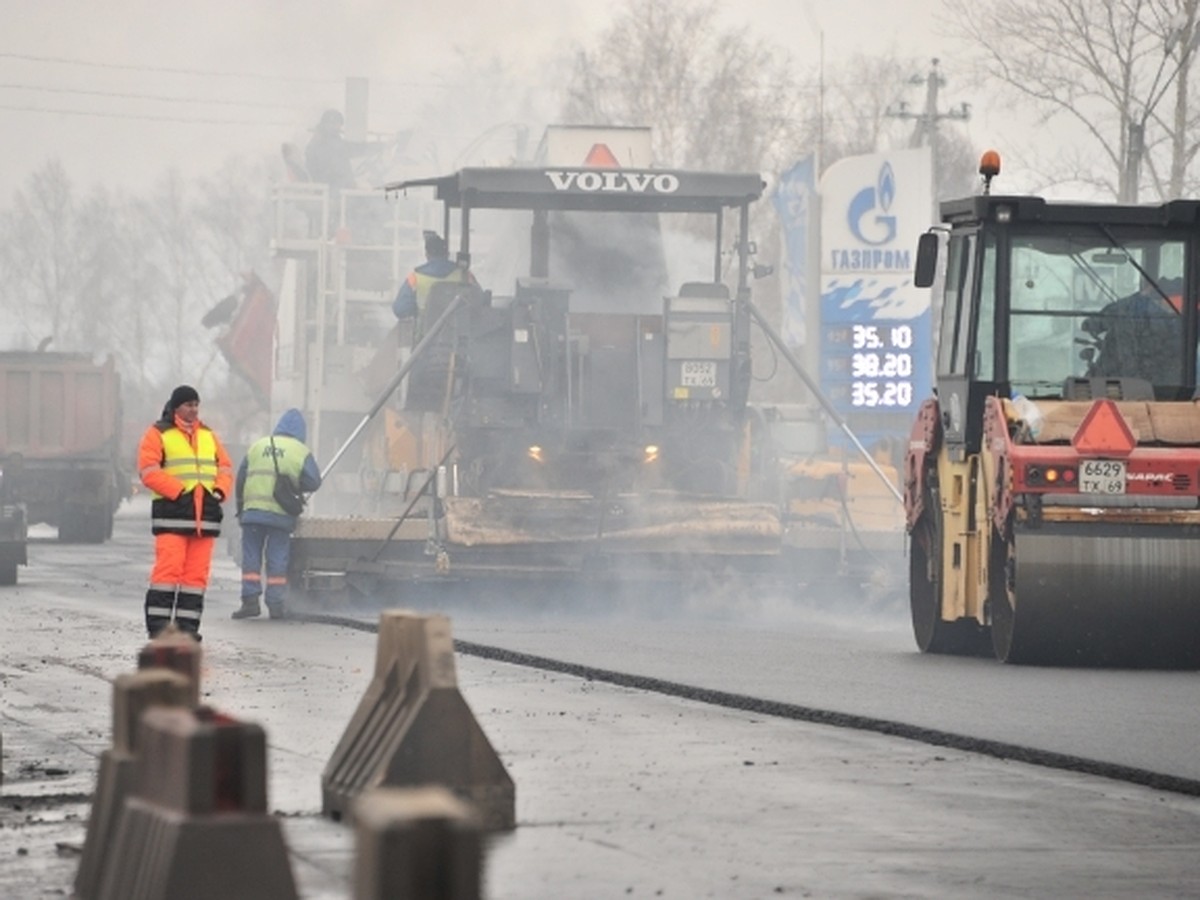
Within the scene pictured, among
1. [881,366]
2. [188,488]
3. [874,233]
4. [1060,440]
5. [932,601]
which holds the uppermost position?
[874,233]

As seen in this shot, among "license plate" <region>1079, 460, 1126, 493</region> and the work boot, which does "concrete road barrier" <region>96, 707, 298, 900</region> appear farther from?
the work boot

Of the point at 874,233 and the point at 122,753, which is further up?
the point at 874,233

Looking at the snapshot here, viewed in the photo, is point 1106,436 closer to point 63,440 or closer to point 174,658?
point 174,658

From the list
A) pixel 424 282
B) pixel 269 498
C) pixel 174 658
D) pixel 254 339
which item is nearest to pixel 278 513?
pixel 269 498

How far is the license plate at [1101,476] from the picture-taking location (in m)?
14.7

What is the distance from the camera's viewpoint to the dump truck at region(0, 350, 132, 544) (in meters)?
36.2

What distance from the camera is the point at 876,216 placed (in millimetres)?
37500

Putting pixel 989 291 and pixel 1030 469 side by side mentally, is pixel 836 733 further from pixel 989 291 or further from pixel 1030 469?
pixel 989 291

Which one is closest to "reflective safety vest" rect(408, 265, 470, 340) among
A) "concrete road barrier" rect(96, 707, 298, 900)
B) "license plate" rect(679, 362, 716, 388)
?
"license plate" rect(679, 362, 716, 388)

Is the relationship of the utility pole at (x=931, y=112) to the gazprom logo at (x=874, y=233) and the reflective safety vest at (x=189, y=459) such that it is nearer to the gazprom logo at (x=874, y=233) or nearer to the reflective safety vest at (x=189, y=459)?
the gazprom logo at (x=874, y=233)

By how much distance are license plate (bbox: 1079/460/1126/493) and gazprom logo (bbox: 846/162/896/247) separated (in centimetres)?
2284

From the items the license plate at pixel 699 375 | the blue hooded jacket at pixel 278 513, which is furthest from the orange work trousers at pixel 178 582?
the license plate at pixel 699 375

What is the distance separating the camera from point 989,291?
16.0 metres

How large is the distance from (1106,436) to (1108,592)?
86 cm
